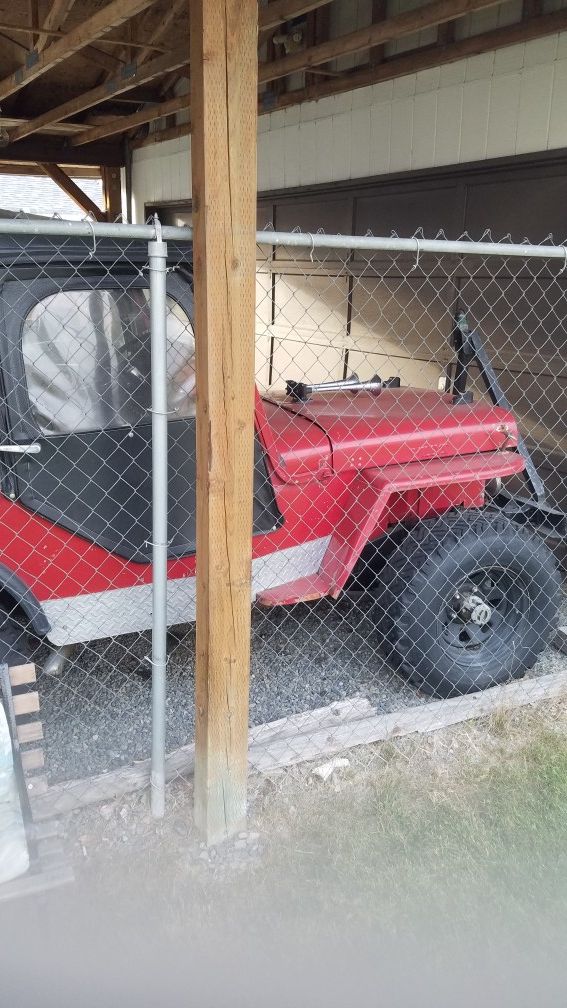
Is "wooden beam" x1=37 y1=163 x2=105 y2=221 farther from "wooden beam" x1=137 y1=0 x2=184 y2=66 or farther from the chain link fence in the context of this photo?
the chain link fence

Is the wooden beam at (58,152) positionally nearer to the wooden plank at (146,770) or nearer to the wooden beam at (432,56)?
the wooden beam at (432,56)

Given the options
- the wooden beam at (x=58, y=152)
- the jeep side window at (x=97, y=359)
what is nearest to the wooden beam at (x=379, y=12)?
the jeep side window at (x=97, y=359)

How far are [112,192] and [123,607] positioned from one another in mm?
10608

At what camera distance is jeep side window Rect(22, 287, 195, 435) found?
8.41ft

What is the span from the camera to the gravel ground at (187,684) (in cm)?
315

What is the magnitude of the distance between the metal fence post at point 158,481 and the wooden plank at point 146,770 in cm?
16

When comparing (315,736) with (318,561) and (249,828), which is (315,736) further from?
(318,561)

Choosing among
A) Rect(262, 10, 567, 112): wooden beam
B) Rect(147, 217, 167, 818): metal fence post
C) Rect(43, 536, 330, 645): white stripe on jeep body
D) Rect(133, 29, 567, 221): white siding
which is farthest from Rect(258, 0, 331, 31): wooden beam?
Rect(43, 536, 330, 645): white stripe on jeep body

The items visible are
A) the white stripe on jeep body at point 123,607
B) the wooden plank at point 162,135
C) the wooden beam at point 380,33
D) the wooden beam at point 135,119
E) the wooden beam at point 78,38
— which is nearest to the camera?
the white stripe on jeep body at point 123,607

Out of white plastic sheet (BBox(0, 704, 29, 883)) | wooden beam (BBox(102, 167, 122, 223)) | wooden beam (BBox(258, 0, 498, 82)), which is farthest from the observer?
wooden beam (BBox(102, 167, 122, 223))

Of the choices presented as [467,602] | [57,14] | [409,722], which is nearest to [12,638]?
[409,722]

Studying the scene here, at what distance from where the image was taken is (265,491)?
309cm

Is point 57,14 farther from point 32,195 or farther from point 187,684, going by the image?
point 32,195

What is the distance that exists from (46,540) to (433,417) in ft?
5.94
